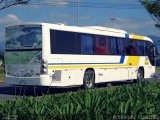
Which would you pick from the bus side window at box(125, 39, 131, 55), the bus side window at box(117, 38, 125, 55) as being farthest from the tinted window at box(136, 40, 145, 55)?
the bus side window at box(117, 38, 125, 55)

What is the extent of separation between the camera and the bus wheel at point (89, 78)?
20594 mm

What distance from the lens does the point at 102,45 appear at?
22.2m

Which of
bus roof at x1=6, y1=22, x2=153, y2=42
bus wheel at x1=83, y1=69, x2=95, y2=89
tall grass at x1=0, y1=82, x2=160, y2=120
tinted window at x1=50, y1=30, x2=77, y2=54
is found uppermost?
bus roof at x1=6, y1=22, x2=153, y2=42

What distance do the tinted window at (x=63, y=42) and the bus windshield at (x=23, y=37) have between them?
23.7 inches

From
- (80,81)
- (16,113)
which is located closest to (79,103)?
(16,113)

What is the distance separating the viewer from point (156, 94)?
9.65 metres

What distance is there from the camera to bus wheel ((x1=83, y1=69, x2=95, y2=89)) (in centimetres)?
2059

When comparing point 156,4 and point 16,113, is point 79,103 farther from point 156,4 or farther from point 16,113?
point 156,4

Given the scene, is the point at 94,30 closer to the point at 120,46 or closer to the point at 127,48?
the point at 120,46

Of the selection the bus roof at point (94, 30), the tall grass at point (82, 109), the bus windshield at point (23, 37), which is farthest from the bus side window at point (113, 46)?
the tall grass at point (82, 109)

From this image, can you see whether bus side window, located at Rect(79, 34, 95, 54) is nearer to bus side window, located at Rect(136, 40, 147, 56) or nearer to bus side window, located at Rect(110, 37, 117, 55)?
bus side window, located at Rect(110, 37, 117, 55)

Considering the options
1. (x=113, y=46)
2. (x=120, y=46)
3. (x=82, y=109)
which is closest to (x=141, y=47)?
(x=120, y=46)

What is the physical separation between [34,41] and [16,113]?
10996mm

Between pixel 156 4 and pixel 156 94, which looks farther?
pixel 156 4
